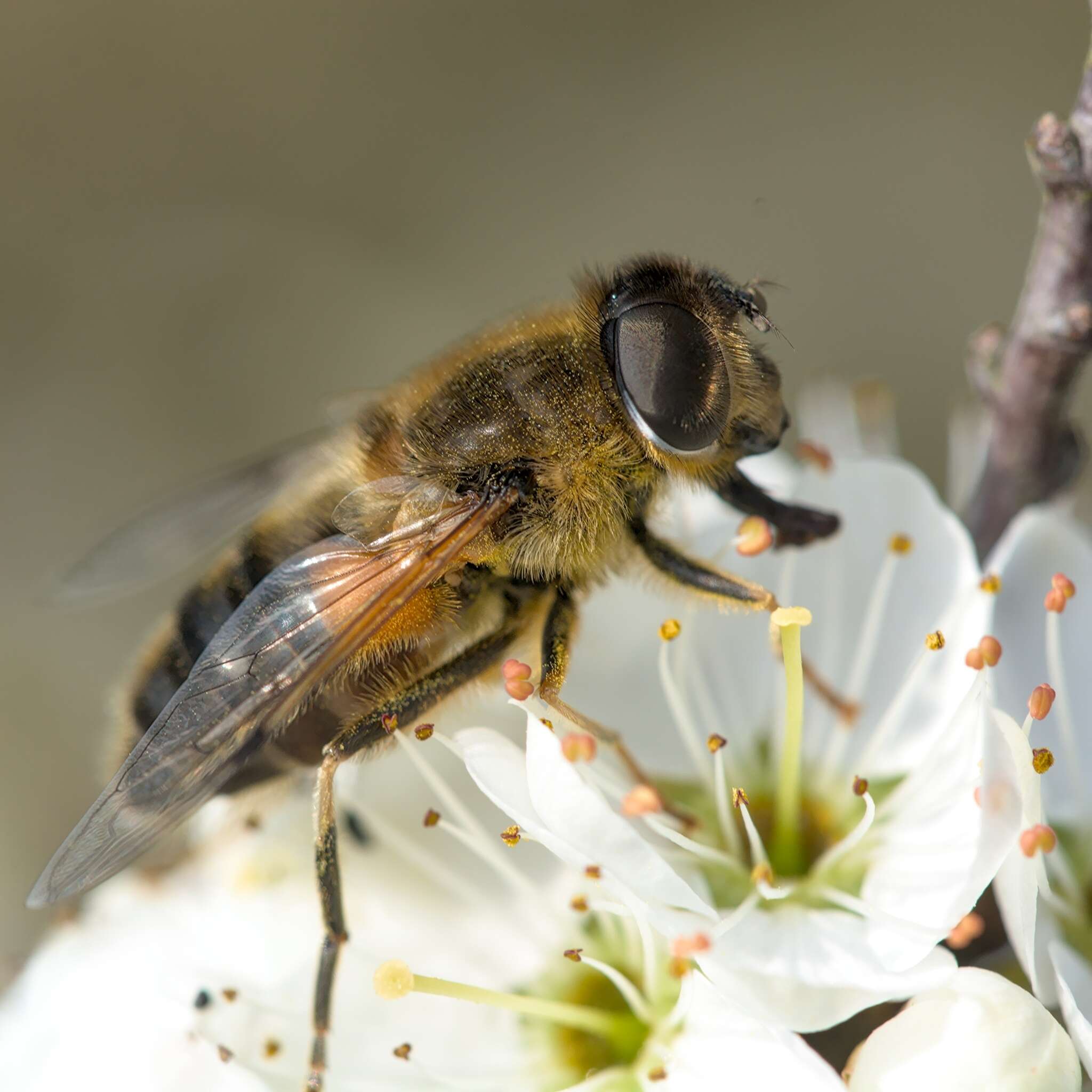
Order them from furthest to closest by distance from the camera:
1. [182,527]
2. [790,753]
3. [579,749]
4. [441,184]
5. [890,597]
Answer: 1. [441,184]
2. [182,527]
3. [890,597]
4. [790,753]
5. [579,749]

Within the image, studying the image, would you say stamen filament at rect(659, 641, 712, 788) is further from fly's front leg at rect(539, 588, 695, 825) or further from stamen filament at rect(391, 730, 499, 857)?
stamen filament at rect(391, 730, 499, 857)

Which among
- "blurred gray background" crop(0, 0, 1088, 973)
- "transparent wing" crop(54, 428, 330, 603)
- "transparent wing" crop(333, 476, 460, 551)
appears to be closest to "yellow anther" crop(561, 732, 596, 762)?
"transparent wing" crop(333, 476, 460, 551)

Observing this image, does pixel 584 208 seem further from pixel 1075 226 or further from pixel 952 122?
pixel 1075 226

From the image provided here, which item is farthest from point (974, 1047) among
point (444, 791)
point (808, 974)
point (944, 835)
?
point (444, 791)

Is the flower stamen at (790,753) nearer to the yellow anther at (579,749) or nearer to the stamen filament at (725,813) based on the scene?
the stamen filament at (725,813)

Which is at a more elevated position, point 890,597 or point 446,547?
point 446,547

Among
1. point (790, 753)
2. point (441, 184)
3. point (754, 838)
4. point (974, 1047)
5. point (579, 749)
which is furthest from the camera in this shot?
point (441, 184)

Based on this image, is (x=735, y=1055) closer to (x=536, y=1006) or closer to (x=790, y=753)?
(x=536, y=1006)
